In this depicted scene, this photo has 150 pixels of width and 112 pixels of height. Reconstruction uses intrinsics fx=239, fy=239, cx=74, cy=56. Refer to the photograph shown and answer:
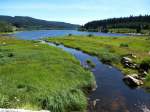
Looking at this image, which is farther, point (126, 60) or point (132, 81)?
point (126, 60)

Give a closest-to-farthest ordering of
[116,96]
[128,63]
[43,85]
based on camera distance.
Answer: [43,85] → [116,96] → [128,63]

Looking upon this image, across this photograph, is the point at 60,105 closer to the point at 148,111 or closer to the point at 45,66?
the point at 148,111

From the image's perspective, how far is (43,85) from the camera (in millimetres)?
26141

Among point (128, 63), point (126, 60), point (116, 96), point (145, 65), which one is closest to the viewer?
point (116, 96)

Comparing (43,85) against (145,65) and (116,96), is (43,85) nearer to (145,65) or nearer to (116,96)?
(116,96)

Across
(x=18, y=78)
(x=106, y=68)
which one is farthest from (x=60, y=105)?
(x=106, y=68)

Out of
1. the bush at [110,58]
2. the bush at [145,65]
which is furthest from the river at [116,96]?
the bush at [110,58]

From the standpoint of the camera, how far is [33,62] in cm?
3822

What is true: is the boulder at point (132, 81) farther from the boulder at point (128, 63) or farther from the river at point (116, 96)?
the boulder at point (128, 63)

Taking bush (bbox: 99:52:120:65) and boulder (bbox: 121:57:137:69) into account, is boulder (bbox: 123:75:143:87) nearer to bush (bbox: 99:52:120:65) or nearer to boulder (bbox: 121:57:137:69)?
boulder (bbox: 121:57:137:69)

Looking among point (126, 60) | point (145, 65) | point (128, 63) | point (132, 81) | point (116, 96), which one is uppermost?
point (145, 65)

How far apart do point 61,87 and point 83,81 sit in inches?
195

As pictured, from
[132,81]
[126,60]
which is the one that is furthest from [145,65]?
[132,81]

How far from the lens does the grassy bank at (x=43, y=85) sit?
71.2 feet
